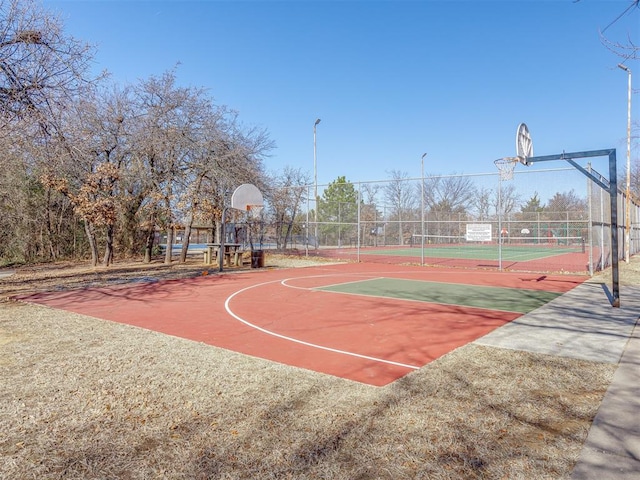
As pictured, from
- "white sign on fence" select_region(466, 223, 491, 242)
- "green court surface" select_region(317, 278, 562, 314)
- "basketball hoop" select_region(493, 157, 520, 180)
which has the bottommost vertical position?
"green court surface" select_region(317, 278, 562, 314)

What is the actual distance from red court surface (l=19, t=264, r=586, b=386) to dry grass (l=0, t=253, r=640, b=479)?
1.64ft

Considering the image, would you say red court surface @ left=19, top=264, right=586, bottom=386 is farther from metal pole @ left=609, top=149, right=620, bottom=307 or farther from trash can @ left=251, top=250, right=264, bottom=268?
trash can @ left=251, top=250, right=264, bottom=268

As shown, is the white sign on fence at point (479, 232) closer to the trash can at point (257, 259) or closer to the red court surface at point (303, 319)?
the red court surface at point (303, 319)

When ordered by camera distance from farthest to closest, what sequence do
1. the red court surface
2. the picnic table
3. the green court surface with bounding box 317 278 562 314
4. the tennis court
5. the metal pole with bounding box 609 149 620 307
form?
the picnic table < the tennis court < the green court surface with bounding box 317 278 562 314 < the metal pole with bounding box 609 149 620 307 < the red court surface

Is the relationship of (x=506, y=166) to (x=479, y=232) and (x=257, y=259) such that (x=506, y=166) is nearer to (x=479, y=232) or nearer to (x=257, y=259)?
(x=479, y=232)

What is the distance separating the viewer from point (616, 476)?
2.66 m

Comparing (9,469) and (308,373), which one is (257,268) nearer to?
(308,373)

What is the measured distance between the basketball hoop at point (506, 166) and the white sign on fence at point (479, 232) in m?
3.74

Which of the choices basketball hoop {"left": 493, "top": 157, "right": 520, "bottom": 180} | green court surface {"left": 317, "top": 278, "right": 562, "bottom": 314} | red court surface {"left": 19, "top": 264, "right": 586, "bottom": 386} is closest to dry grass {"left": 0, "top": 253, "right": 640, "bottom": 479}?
red court surface {"left": 19, "top": 264, "right": 586, "bottom": 386}

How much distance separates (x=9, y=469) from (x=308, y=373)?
9.17ft

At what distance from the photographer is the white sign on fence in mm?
17941

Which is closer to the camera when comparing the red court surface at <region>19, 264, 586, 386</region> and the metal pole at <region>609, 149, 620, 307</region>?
the red court surface at <region>19, 264, 586, 386</region>

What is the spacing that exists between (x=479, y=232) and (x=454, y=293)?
7973 mm

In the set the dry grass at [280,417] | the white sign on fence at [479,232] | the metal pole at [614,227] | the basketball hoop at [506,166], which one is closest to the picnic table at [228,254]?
the white sign on fence at [479,232]
